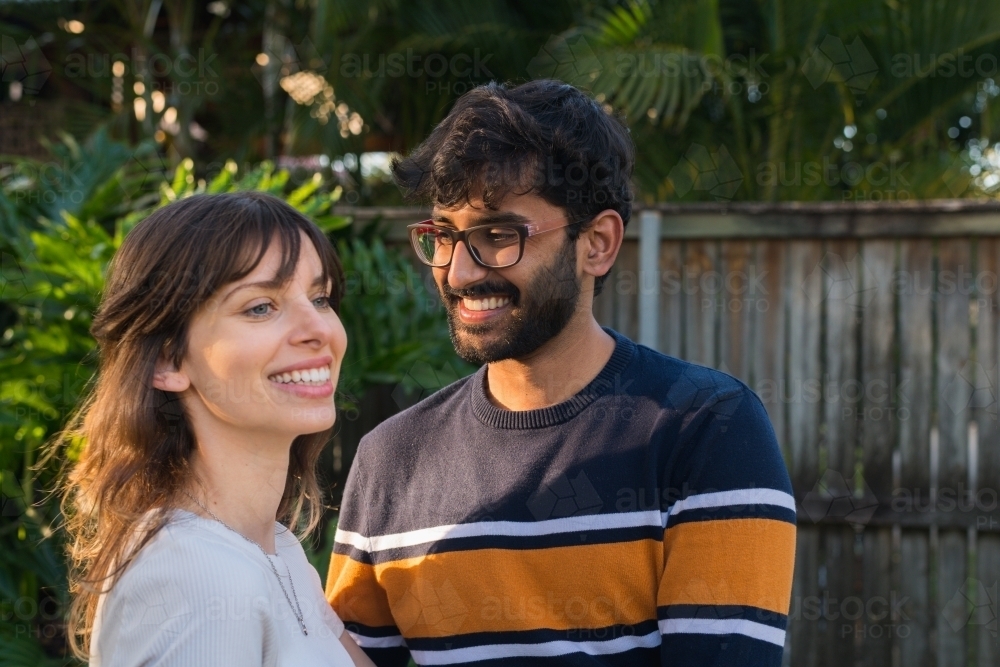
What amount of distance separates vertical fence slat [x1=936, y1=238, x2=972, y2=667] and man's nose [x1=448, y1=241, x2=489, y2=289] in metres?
2.72

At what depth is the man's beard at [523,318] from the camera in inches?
78.9

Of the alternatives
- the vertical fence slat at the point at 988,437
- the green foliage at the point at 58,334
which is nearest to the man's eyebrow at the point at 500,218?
the green foliage at the point at 58,334

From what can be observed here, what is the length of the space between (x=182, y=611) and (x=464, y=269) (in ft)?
2.76

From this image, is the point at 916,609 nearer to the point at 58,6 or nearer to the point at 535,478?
the point at 535,478

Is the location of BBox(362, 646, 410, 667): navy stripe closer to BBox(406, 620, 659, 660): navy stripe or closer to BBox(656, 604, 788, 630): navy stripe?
BBox(406, 620, 659, 660): navy stripe

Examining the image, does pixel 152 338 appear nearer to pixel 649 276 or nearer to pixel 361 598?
pixel 361 598

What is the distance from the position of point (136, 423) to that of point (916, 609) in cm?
342

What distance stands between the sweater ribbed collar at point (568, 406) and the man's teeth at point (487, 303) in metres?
0.21

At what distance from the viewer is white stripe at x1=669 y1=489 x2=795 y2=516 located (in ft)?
5.84

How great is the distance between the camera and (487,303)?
2.04 m

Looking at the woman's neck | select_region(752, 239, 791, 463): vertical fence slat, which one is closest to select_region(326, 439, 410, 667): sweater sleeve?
the woman's neck

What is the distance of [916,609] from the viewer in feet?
13.4

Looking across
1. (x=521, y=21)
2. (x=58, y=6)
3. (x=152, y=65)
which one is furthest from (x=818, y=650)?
(x=58, y=6)

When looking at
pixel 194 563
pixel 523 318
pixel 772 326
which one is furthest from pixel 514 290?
pixel 772 326
